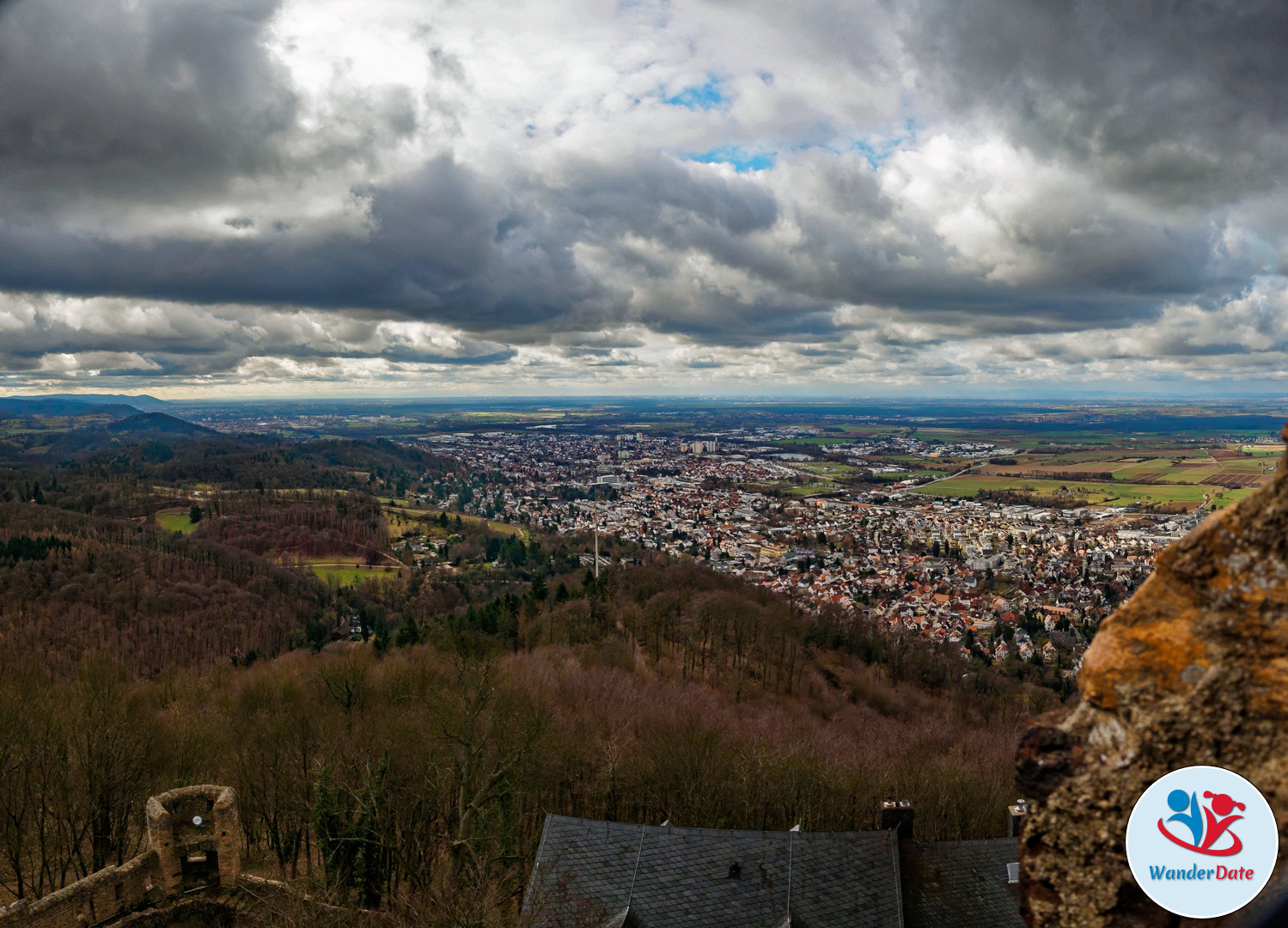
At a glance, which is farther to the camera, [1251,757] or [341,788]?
[341,788]

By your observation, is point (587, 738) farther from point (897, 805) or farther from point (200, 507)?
point (200, 507)

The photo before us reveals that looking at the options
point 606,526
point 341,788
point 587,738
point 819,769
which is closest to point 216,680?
point 341,788

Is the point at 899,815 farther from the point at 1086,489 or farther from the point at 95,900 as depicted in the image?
the point at 1086,489

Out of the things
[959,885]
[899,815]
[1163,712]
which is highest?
[1163,712]

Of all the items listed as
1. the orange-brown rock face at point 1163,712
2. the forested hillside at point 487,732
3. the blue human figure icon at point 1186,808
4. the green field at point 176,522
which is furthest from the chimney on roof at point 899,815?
the green field at point 176,522

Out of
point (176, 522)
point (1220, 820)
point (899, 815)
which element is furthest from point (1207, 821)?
point (176, 522)

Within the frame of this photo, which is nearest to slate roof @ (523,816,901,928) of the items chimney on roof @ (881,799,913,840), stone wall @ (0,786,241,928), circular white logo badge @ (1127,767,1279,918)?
chimney on roof @ (881,799,913,840)

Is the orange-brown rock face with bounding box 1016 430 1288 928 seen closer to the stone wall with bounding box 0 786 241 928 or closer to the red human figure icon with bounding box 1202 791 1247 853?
the red human figure icon with bounding box 1202 791 1247 853
